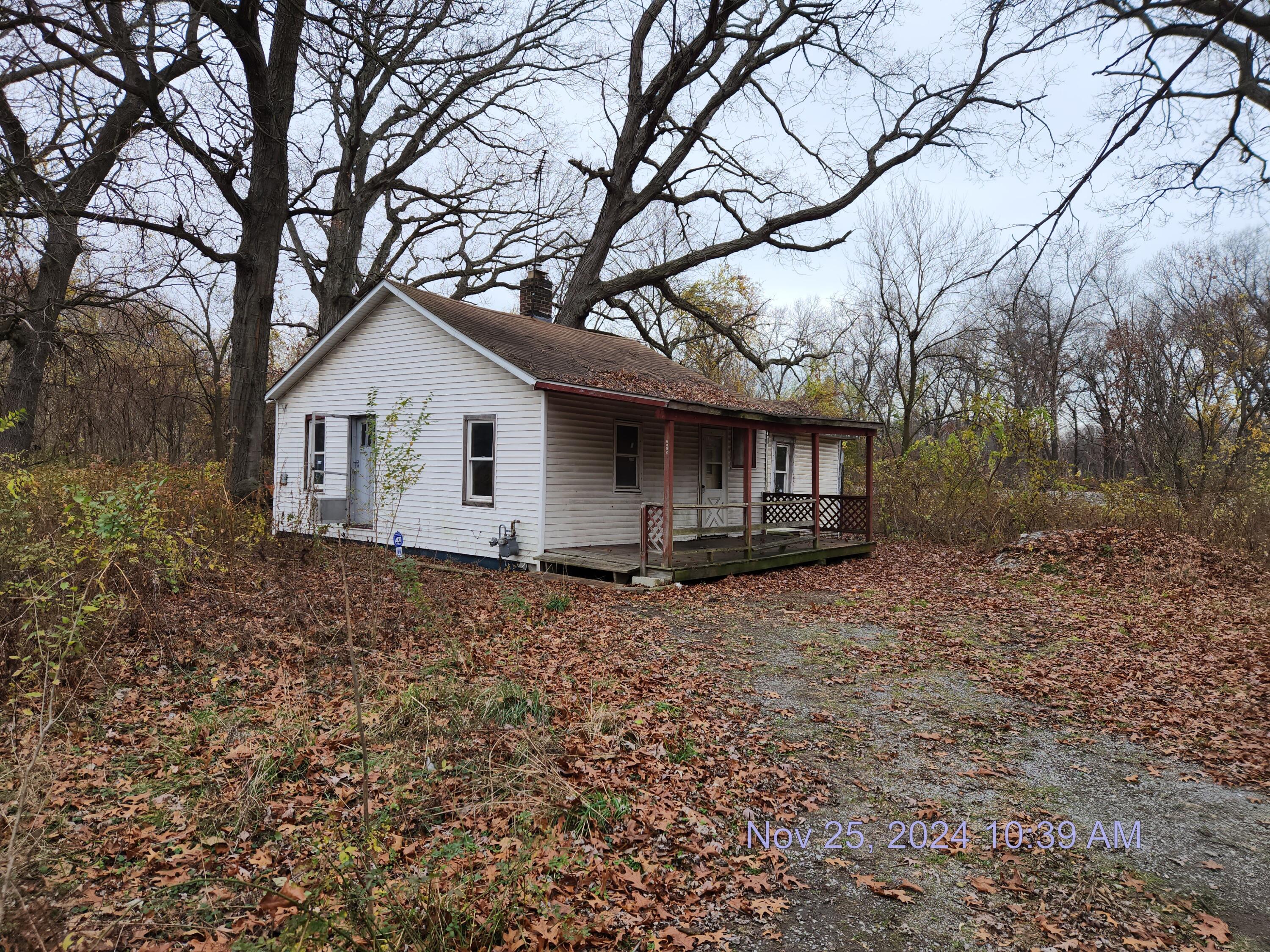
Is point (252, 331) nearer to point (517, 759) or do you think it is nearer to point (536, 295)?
point (536, 295)

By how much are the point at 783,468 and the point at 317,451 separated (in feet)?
41.2

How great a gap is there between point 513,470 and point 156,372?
1747cm

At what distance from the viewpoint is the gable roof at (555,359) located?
12.4m

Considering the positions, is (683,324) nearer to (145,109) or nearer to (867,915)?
(145,109)

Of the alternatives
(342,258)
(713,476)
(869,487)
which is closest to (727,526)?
(713,476)

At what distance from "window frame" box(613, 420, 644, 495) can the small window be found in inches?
262

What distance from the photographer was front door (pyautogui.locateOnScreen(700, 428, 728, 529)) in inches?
649

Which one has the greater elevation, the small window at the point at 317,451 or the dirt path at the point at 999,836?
the small window at the point at 317,451

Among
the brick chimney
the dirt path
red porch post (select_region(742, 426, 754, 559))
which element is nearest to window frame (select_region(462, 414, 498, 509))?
red porch post (select_region(742, 426, 754, 559))

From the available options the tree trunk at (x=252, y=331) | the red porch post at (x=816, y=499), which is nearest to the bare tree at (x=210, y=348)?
the tree trunk at (x=252, y=331)

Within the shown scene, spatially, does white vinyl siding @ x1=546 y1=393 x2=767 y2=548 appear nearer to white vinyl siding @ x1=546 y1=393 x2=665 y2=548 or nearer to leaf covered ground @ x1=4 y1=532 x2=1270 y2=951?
white vinyl siding @ x1=546 y1=393 x2=665 y2=548

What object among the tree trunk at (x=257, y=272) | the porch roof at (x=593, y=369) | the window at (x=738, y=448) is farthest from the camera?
the window at (x=738, y=448)

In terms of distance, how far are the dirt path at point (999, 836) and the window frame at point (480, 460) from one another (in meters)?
7.57

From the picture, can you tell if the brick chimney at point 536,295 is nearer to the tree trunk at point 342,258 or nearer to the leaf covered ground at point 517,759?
the tree trunk at point 342,258
